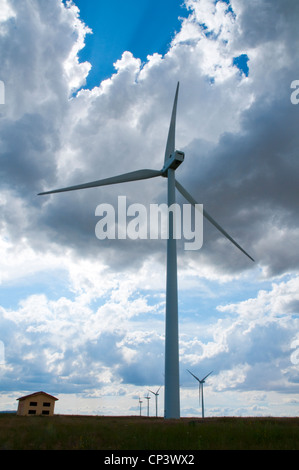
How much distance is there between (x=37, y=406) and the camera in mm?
62156

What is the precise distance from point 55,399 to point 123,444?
4571 cm

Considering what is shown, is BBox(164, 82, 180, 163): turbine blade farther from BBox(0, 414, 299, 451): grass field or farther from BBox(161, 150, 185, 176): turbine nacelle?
BBox(0, 414, 299, 451): grass field

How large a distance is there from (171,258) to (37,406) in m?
37.5

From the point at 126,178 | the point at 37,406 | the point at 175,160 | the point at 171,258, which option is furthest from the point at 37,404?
the point at 175,160

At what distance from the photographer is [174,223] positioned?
47.8 meters

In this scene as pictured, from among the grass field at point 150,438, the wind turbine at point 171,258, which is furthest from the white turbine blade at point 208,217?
the grass field at point 150,438

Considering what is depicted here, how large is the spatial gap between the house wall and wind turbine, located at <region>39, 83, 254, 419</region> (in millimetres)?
31287

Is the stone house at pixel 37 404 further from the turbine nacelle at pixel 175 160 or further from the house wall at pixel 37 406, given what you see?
the turbine nacelle at pixel 175 160

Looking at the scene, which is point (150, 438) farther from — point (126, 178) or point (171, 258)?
point (126, 178)

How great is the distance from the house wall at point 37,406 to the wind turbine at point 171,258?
31.3 metres

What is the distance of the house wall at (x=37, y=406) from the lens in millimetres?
61356

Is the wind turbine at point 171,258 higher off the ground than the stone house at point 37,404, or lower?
higher
